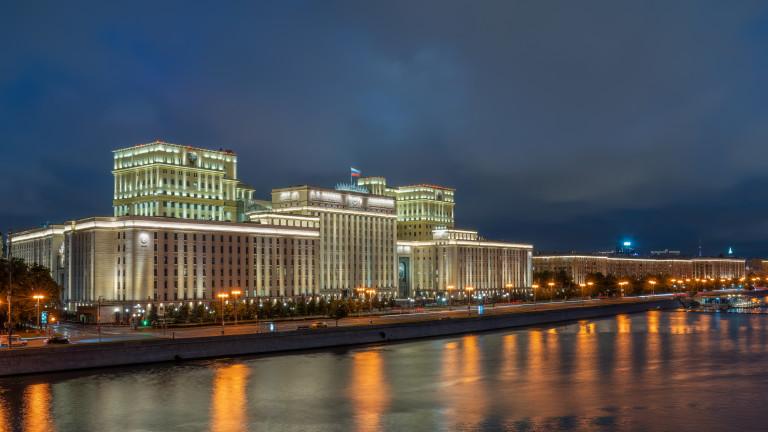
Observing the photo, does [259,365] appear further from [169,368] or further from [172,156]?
[172,156]

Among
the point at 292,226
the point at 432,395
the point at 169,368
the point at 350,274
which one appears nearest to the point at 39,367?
the point at 169,368

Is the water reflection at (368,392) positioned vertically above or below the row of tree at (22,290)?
below

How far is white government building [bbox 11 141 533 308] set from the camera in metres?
104

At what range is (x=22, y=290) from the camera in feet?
263

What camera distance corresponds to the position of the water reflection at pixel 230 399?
4319cm

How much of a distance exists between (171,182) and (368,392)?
8303 cm

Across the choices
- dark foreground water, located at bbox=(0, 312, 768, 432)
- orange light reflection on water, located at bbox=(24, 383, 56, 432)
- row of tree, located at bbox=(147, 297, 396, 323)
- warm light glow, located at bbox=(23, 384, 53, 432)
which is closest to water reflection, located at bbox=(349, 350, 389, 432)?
dark foreground water, located at bbox=(0, 312, 768, 432)

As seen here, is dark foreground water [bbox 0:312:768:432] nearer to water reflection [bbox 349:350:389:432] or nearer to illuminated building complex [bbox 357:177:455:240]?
water reflection [bbox 349:350:389:432]

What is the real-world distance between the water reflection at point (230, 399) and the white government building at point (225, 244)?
4304 cm

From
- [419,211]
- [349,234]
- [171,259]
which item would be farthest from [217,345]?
[419,211]

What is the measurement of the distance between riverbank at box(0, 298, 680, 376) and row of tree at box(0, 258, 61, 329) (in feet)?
48.2

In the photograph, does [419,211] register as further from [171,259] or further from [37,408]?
[37,408]

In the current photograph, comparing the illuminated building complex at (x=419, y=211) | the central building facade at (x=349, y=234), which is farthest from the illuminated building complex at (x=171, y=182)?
the illuminated building complex at (x=419, y=211)

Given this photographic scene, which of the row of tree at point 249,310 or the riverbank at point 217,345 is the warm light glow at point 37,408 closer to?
the riverbank at point 217,345
